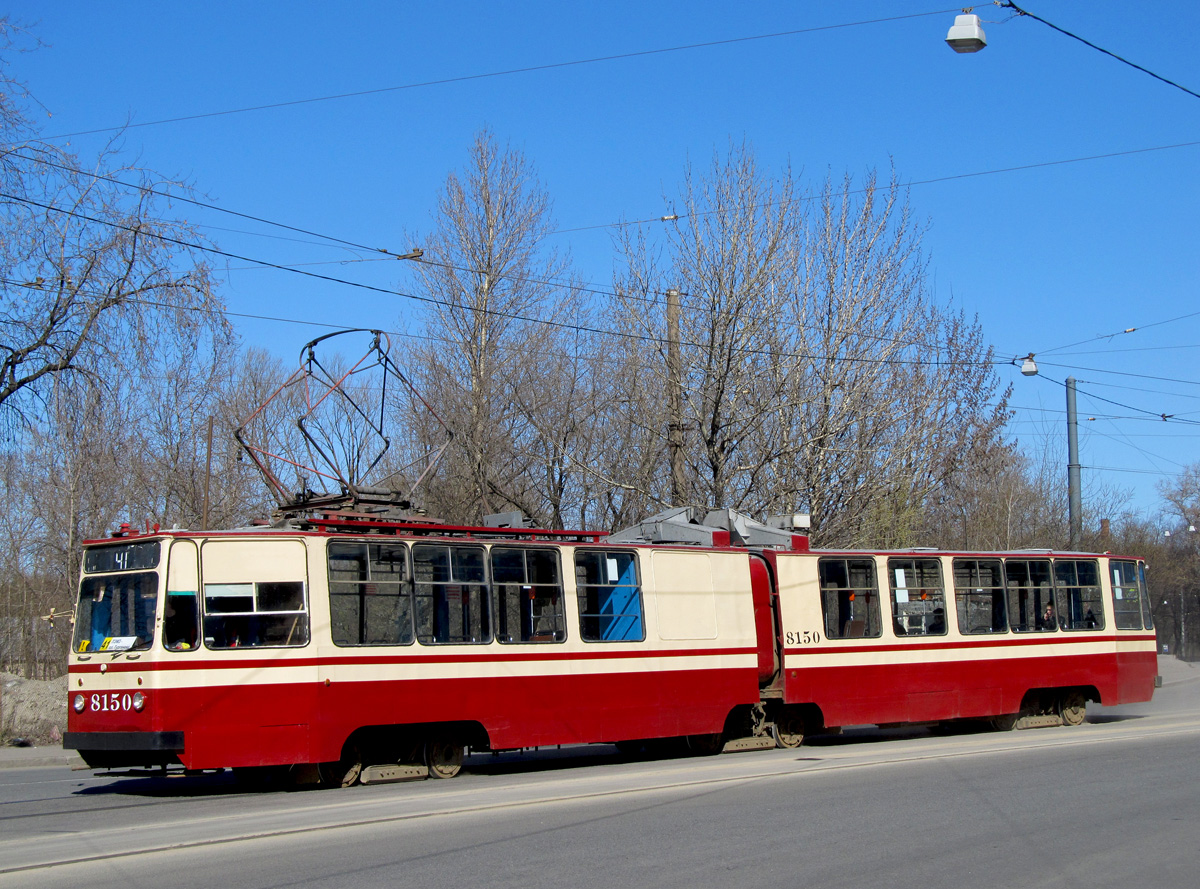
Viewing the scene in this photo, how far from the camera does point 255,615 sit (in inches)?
493

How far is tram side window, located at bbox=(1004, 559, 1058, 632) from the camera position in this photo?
1959 cm

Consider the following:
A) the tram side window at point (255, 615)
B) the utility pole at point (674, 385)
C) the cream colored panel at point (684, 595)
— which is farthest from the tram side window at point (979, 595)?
the tram side window at point (255, 615)

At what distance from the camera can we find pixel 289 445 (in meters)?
38.7

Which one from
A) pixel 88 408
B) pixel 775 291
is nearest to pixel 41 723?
pixel 88 408

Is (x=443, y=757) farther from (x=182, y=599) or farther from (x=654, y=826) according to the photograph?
(x=654, y=826)

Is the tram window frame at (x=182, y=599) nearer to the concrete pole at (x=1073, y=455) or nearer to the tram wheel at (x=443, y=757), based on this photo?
the tram wheel at (x=443, y=757)

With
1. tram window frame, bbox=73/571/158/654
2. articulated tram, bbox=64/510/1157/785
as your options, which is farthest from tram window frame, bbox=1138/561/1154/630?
tram window frame, bbox=73/571/158/654

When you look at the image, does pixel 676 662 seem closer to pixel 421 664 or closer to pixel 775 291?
pixel 421 664

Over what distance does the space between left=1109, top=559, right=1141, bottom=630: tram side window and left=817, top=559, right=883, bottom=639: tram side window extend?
5.81m

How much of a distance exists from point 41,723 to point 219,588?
436 inches

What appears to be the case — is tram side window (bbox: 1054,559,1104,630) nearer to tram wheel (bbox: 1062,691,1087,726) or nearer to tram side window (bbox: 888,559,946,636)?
tram wheel (bbox: 1062,691,1087,726)

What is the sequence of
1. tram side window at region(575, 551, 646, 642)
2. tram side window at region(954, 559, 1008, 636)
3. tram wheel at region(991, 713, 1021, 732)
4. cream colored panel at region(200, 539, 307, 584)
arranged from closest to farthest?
1. cream colored panel at region(200, 539, 307, 584)
2. tram side window at region(575, 551, 646, 642)
3. tram side window at region(954, 559, 1008, 636)
4. tram wheel at region(991, 713, 1021, 732)

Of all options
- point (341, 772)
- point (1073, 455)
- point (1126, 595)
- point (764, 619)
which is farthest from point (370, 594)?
point (1073, 455)

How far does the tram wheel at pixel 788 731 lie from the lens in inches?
685
